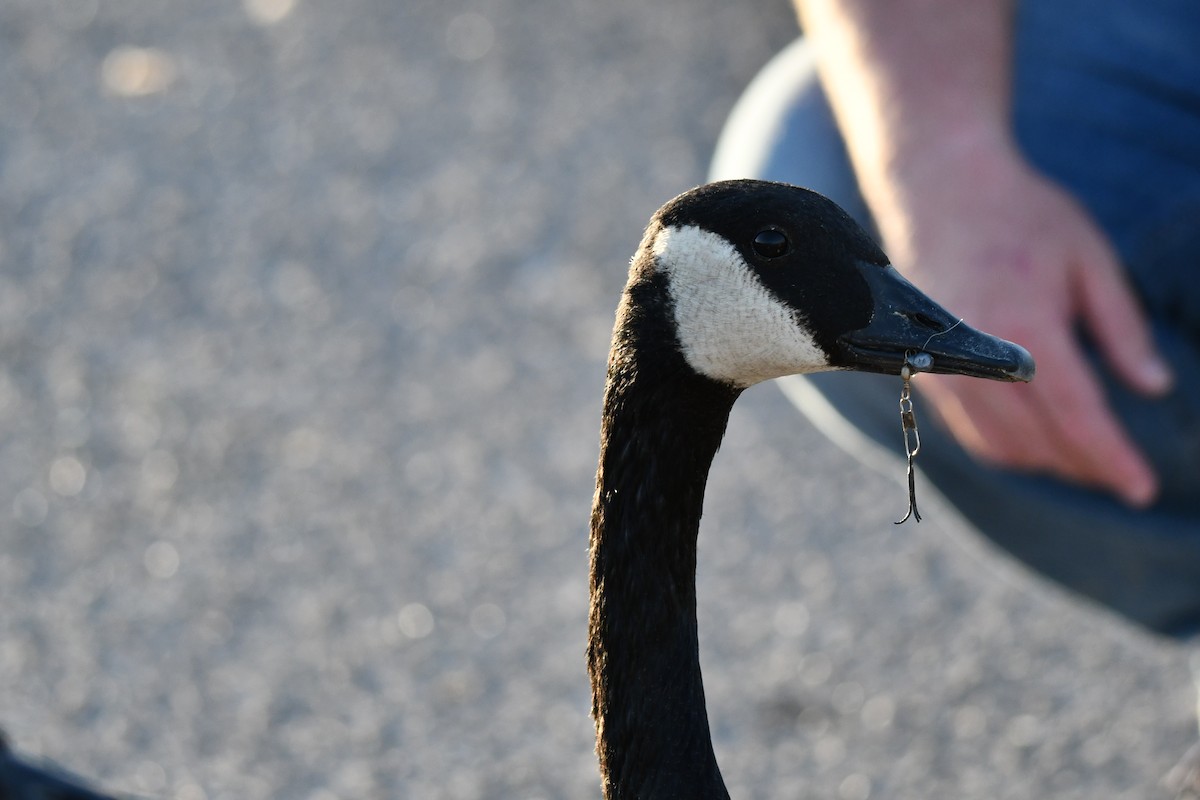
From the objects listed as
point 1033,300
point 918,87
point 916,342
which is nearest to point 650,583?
point 916,342

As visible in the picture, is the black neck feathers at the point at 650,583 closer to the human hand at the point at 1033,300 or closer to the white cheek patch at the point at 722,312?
the white cheek patch at the point at 722,312

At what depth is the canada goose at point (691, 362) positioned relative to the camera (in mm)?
1269

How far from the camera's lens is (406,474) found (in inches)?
117

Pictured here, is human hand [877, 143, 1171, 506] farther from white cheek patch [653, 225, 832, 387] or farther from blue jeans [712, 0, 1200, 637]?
white cheek patch [653, 225, 832, 387]

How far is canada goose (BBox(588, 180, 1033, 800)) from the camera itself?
127 centimetres

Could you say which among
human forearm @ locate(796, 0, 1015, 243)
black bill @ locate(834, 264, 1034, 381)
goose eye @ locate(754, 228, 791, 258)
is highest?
human forearm @ locate(796, 0, 1015, 243)

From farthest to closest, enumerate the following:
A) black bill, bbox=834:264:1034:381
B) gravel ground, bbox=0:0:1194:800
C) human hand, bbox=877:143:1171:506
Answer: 1. gravel ground, bbox=0:0:1194:800
2. human hand, bbox=877:143:1171:506
3. black bill, bbox=834:264:1034:381

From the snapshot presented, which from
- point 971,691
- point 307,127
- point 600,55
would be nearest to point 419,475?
point 971,691

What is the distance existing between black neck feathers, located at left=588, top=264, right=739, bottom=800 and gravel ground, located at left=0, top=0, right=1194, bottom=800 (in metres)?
0.96

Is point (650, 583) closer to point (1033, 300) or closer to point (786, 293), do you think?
point (786, 293)

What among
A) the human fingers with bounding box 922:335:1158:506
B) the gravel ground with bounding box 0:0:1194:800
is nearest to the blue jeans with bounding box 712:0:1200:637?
the human fingers with bounding box 922:335:1158:506

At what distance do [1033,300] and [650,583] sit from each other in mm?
616

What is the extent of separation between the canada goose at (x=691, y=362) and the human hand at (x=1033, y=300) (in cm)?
44

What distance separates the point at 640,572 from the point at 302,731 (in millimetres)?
1222
